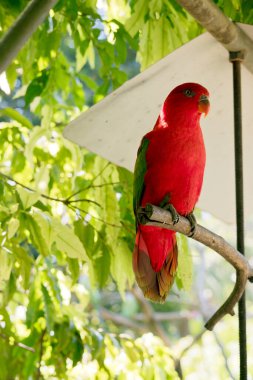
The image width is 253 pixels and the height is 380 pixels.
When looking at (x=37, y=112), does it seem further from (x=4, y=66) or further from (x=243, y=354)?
(x=243, y=354)

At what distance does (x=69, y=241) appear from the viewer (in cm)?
194

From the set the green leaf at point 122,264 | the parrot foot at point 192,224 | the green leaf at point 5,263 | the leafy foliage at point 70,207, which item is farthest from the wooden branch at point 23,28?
the green leaf at point 122,264

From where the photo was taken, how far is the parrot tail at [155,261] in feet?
5.76

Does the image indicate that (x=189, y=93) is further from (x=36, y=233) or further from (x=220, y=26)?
(x=36, y=233)

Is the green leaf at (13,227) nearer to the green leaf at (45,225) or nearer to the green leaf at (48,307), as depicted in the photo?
the green leaf at (45,225)

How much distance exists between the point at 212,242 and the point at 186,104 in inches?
14.4

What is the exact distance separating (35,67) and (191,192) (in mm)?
1342

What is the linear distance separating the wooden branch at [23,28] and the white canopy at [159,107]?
0.29 m

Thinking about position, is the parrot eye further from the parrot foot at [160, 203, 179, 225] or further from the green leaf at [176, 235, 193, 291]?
the green leaf at [176, 235, 193, 291]

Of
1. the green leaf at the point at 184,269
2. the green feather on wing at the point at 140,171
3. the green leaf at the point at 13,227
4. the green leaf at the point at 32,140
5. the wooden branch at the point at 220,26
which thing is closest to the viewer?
the wooden branch at the point at 220,26

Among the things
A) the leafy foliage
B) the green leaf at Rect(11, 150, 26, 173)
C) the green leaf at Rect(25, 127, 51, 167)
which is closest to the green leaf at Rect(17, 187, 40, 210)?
the leafy foliage

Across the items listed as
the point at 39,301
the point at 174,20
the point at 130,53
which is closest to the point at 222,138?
the point at 174,20

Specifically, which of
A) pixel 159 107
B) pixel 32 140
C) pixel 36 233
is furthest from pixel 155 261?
pixel 32 140

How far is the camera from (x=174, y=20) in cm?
233
